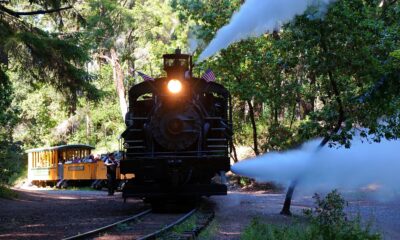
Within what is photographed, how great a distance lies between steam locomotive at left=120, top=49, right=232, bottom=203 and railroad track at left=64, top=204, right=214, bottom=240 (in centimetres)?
61

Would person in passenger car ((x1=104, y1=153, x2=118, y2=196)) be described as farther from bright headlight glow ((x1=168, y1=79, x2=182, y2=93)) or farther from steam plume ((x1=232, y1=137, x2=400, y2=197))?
bright headlight glow ((x1=168, y1=79, x2=182, y2=93))

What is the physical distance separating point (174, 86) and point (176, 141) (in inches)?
51.7

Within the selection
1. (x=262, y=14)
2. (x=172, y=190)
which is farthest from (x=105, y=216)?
(x=262, y=14)

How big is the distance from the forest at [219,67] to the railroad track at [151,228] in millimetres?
3060

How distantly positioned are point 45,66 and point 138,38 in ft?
79.2

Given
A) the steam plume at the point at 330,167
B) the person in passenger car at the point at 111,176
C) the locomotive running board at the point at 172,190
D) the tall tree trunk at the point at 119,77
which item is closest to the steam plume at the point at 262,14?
the locomotive running board at the point at 172,190

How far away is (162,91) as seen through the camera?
13344 mm

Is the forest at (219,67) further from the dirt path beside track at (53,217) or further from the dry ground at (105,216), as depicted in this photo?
the dirt path beside track at (53,217)

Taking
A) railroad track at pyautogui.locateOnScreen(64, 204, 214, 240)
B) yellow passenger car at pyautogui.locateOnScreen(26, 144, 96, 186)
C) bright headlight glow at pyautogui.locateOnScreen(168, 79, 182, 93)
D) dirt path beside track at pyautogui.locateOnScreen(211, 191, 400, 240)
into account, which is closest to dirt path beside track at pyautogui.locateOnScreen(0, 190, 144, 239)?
railroad track at pyautogui.locateOnScreen(64, 204, 214, 240)

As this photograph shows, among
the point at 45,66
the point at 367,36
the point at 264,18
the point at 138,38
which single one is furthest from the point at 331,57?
the point at 138,38

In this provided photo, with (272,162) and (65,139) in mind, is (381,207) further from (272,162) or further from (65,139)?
(65,139)

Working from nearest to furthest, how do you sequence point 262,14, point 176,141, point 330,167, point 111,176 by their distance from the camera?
1. point 262,14
2. point 176,141
3. point 330,167
4. point 111,176

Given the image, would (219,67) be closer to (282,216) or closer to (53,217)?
(282,216)

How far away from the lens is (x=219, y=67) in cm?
2250
